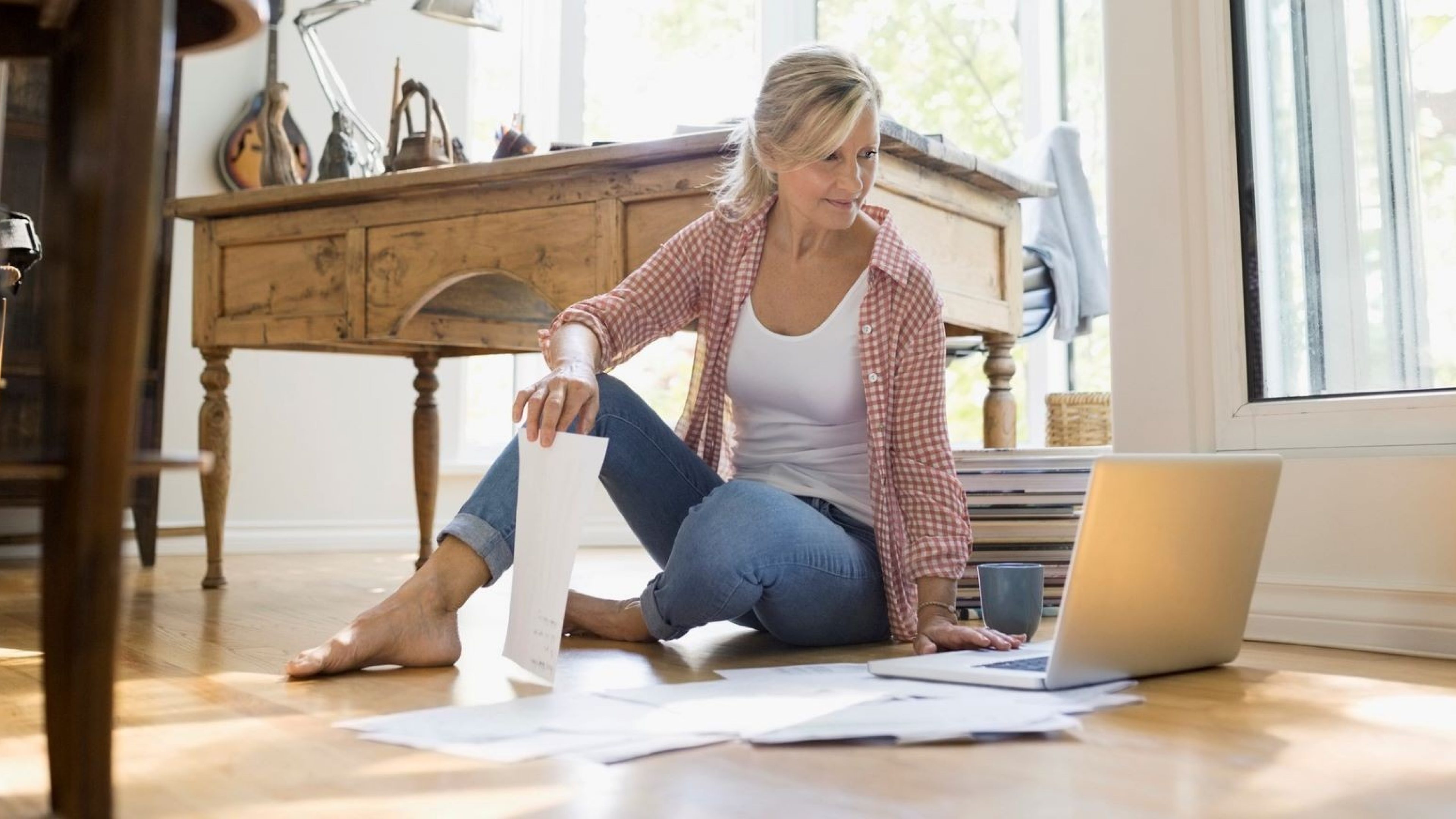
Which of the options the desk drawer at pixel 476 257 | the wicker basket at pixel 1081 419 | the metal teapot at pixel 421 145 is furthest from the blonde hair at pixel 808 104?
the wicker basket at pixel 1081 419

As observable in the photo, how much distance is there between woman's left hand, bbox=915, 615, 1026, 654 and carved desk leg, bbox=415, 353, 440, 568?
1.71 meters

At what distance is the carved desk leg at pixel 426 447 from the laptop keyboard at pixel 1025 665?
6.21 feet

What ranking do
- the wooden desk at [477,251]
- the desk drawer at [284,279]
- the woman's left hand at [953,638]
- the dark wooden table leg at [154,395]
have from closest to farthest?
the woman's left hand at [953,638] → the wooden desk at [477,251] → the desk drawer at [284,279] → the dark wooden table leg at [154,395]

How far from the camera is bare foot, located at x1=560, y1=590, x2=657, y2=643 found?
175 cm

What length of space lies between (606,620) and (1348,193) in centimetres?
116

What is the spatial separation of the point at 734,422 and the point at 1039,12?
316 centimetres

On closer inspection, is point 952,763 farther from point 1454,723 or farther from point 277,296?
point 277,296

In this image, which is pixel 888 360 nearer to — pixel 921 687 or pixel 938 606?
pixel 938 606

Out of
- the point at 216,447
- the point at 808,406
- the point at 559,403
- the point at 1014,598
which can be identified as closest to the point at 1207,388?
the point at 1014,598

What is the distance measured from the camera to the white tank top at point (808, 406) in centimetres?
171

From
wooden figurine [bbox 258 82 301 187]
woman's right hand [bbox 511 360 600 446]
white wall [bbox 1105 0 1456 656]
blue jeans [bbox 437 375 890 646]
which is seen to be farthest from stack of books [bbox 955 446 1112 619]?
wooden figurine [bbox 258 82 301 187]

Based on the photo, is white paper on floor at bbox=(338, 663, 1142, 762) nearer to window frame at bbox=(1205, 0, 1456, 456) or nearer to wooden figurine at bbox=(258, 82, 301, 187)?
window frame at bbox=(1205, 0, 1456, 456)

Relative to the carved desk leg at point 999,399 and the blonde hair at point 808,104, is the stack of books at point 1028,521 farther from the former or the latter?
the blonde hair at point 808,104

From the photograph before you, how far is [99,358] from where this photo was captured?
25.0 inches
